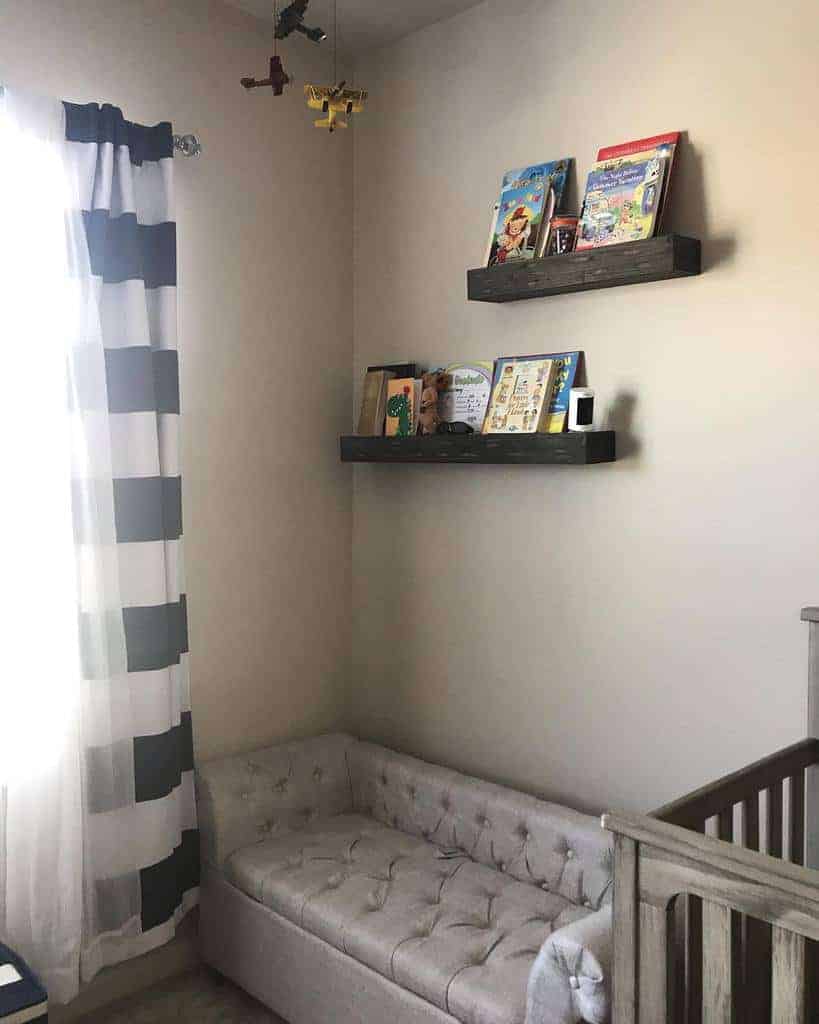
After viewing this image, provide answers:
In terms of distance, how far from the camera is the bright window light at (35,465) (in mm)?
2264

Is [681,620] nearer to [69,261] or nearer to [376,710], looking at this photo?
[376,710]

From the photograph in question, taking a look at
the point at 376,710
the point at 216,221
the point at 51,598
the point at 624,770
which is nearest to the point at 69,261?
the point at 216,221

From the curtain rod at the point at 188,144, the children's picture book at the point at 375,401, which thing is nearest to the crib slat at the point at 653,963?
the children's picture book at the point at 375,401

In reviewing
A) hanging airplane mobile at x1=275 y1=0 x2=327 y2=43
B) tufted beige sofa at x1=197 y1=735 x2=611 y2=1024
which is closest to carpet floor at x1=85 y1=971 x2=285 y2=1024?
tufted beige sofa at x1=197 y1=735 x2=611 y2=1024

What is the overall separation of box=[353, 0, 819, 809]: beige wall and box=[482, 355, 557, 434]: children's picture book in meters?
0.07

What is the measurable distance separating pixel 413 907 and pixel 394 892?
0.09m

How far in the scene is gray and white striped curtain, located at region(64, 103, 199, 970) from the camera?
7.96ft

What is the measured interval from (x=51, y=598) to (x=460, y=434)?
3.79ft

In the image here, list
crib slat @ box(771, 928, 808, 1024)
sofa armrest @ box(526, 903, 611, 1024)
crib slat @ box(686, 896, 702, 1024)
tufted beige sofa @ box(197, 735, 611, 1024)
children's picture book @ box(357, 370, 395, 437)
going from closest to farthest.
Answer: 1. crib slat @ box(771, 928, 808, 1024)
2. crib slat @ box(686, 896, 702, 1024)
3. sofa armrest @ box(526, 903, 611, 1024)
4. tufted beige sofa @ box(197, 735, 611, 1024)
5. children's picture book @ box(357, 370, 395, 437)

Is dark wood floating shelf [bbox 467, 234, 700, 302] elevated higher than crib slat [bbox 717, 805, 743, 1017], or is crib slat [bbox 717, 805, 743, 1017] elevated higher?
dark wood floating shelf [bbox 467, 234, 700, 302]

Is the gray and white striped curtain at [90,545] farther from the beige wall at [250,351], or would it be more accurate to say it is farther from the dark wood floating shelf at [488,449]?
the dark wood floating shelf at [488,449]

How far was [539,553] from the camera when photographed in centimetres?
268

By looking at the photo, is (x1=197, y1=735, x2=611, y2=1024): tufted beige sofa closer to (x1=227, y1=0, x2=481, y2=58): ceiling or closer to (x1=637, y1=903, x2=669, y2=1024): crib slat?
(x1=637, y1=903, x2=669, y2=1024): crib slat

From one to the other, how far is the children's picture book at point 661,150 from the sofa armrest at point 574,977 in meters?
1.57
